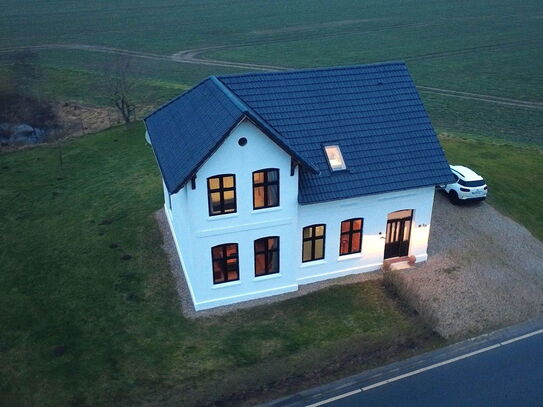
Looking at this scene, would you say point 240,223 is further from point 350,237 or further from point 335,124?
point 335,124

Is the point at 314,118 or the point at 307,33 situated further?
the point at 307,33

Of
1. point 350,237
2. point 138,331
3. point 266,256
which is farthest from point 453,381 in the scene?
point 138,331

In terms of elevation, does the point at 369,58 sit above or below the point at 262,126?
below

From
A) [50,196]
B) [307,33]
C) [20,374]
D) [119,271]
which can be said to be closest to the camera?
[20,374]

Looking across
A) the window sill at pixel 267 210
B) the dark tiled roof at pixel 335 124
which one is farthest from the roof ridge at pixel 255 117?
the window sill at pixel 267 210

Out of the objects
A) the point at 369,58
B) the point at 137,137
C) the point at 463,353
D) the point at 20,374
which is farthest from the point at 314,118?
the point at 369,58

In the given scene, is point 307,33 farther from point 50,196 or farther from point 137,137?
point 50,196

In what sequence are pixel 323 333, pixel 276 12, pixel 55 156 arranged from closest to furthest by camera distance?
pixel 323 333 < pixel 55 156 < pixel 276 12
